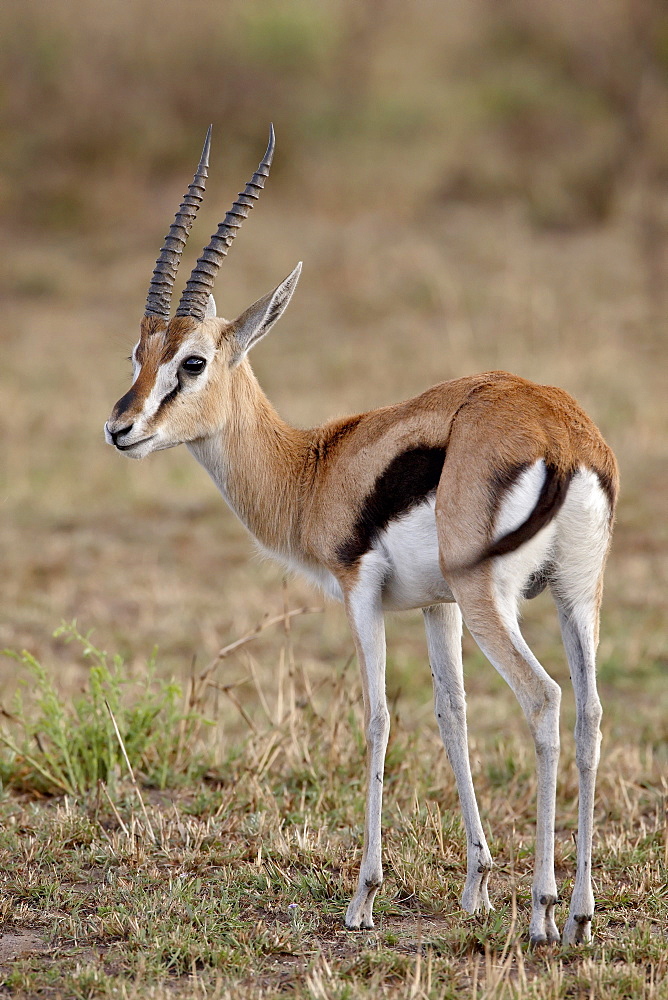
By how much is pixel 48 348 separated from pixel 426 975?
13.6 metres

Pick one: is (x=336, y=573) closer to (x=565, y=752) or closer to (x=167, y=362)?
(x=167, y=362)

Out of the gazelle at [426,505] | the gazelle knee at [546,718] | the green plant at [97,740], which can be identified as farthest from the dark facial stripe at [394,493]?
the green plant at [97,740]

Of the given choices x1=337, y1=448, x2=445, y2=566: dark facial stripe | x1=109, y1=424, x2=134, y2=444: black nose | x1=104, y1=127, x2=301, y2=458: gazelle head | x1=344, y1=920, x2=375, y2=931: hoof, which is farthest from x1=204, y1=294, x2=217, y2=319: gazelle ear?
x1=344, y1=920, x2=375, y2=931: hoof

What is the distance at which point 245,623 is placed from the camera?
27.0ft

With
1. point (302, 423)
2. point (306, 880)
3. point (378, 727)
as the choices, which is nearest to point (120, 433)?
point (378, 727)

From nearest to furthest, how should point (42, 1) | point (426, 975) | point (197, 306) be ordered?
1. point (426, 975)
2. point (197, 306)
3. point (42, 1)

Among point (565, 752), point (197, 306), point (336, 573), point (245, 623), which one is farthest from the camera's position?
point (245, 623)

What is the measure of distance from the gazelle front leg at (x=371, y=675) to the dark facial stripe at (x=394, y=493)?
81 millimetres

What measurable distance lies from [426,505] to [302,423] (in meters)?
8.01

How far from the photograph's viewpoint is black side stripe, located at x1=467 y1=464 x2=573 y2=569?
3676mm

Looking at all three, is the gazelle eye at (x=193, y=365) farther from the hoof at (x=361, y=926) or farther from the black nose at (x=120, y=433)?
the hoof at (x=361, y=926)

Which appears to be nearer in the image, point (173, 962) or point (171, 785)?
point (173, 962)

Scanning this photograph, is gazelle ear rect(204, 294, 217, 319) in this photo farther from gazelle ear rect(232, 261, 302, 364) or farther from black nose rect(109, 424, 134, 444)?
black nose rect(109, 424, 134, 444)

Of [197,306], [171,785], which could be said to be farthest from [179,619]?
[197,306]
